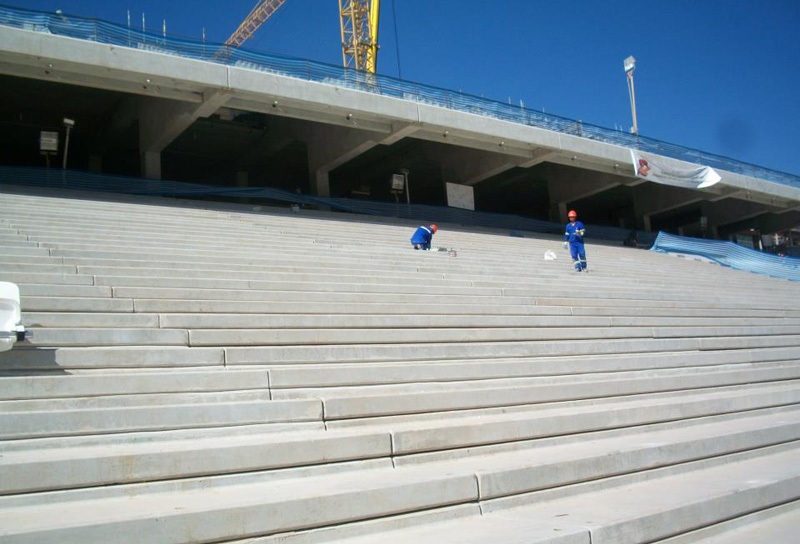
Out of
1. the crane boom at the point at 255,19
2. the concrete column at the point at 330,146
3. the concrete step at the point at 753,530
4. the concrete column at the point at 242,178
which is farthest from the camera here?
the crane boom at the point at 255,19

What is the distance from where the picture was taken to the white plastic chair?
421cm

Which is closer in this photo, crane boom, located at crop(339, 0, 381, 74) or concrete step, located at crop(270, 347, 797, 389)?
concrete step, located at crop(270, 347, 797, 389)

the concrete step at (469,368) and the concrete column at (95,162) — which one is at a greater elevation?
the concrete column at (95,162)

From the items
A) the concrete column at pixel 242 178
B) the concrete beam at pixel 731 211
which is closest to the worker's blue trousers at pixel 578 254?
the concrete column at pixel 242 178

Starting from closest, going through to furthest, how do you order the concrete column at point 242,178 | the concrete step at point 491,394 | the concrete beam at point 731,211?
the concrete step at point 491,394 < the concrete column at point 242,178 < the concrete beam at point 731,211

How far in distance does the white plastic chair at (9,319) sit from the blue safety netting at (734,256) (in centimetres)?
2119

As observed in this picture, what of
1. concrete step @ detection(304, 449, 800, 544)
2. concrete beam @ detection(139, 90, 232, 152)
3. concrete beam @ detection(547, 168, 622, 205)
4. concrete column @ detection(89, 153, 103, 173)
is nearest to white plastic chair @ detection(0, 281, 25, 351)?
concrete step @ detection(304, 449, 800, 544)

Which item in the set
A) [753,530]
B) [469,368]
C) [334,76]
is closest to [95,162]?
[334,76]

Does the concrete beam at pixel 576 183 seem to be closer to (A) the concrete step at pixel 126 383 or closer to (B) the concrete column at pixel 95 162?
(B) the concrete column at pixel 95 162

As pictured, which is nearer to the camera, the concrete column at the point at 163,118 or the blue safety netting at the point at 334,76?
the blue safety netting at the point at 334,76

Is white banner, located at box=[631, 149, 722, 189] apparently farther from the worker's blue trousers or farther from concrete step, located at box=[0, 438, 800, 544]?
concrete step, located at box=[0, 438, 800, 544]

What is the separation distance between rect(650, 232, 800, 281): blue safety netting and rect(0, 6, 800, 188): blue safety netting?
4195 millimetres

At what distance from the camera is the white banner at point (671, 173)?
23.2 meters

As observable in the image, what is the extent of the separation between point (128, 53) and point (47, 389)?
12248mm
